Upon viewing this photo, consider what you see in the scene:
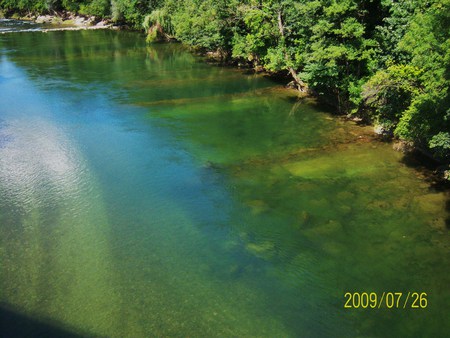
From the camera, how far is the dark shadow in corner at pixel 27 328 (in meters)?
8.72

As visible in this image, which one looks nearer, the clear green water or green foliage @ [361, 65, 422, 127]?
the clear green water

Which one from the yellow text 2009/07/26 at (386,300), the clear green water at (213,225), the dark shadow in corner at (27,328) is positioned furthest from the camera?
the yellow text 2009/07/26 at (386,300)

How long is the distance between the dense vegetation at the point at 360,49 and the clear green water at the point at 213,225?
1.69 metres

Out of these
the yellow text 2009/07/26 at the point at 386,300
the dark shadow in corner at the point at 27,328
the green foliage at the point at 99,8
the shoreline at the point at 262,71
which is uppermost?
the green foliage at the point at 99,8

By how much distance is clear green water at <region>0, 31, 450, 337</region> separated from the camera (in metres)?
9.24

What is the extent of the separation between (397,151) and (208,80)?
58.3 ft

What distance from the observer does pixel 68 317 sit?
9164 mm

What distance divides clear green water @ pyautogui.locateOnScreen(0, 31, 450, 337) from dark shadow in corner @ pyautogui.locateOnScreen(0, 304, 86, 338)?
189 mm

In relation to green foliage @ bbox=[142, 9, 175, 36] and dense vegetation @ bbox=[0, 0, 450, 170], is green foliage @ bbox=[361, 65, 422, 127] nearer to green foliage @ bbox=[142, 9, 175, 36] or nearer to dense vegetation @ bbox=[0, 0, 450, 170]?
dense vegetation @ bbox=[0, 0, 450, 170]

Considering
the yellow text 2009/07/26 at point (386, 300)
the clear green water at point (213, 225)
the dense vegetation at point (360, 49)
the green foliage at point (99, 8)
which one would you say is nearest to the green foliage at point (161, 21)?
the dense vegetation at point (360, 49)

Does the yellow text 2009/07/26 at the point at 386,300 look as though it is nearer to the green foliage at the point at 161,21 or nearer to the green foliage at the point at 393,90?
the green foliage at the point at 393,90

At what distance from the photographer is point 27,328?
29.1ft

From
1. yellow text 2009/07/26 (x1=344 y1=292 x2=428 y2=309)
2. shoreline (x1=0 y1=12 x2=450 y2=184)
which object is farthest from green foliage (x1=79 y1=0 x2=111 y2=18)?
yellow text 2009/07/26 (x1=344 y1=292 x2=428 y2=309)

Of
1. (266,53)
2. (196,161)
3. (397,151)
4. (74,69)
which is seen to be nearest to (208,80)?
(266,53)
